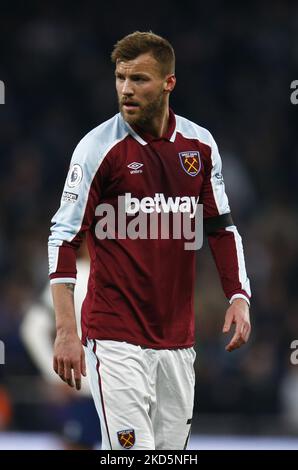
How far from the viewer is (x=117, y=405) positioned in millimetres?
4500

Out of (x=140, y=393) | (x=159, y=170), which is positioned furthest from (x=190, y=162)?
(x=140, y=393)

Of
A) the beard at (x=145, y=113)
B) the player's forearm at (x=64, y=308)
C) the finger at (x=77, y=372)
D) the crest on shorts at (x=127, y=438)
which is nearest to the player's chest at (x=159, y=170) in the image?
the beard at (x=145, y=113)

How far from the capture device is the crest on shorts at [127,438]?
4.46 meters

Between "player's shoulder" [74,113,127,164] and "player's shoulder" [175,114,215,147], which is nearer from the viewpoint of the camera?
"player's shoulder" [74,113,127,164]

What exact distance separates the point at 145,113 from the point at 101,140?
0.84 feet

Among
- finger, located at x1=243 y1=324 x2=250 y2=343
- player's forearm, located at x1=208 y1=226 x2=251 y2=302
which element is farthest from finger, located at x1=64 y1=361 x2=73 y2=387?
player's forearm, located at x1=208 y1=226 x2=251 y2=302

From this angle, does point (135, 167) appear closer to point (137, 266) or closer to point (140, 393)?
point (137, 266)

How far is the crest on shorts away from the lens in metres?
4.46

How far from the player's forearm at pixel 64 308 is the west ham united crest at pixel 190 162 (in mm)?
767

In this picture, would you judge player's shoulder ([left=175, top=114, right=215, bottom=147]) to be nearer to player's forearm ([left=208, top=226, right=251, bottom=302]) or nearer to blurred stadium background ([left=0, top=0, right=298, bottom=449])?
player's forearm ([left=208, top=226, right=251, bottom=302])

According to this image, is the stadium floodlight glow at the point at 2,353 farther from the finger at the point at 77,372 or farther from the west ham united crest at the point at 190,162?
the finger at the point at 77,372

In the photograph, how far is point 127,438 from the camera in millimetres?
4469

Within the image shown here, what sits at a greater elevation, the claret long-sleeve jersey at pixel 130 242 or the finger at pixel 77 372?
the claret long-sleeve jersey at pixel 130 242
